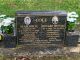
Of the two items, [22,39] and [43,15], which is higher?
[43,15]

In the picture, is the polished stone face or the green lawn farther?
the green lawn

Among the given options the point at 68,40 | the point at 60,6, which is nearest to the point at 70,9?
the point at 60,6

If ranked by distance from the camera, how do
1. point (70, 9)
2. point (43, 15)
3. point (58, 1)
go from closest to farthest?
point (43, 15)
point (70, 9)
point (58, 1)

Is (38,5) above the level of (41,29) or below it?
above

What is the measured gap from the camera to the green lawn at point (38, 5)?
26.2 feet

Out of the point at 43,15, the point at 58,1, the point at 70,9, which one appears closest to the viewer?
the point at 43,15

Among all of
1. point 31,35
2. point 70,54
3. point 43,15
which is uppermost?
point 43,15

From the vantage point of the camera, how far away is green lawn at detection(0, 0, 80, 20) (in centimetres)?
797

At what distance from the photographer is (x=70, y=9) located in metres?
8.01

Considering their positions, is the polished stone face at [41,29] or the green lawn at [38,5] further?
the green lawn at [38,5]

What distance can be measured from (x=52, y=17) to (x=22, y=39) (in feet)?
2.27

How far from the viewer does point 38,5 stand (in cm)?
827

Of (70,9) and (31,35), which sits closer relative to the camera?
(31,35)

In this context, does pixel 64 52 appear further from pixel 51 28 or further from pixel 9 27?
pixel 9 27
